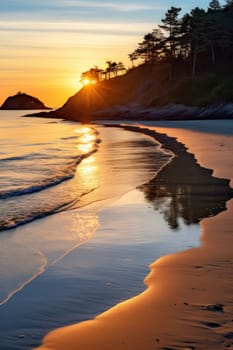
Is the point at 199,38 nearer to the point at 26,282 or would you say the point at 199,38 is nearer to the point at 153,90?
the point at 153,90

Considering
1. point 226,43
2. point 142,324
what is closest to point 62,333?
point 142,324

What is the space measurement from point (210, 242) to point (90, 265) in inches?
76.7

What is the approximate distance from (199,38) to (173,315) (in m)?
88.4

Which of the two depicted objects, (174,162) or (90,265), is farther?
(174,162)

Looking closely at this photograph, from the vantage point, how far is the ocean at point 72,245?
5465 millimetres

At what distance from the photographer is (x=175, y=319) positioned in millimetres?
4953

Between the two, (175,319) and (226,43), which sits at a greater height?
(226,43)

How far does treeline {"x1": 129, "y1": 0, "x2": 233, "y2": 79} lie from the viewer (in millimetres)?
88812

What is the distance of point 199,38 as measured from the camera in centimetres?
8912

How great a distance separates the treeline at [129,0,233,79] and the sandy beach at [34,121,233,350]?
3358 inches

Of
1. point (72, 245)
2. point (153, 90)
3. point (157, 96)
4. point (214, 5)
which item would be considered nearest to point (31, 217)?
point (72, 245)

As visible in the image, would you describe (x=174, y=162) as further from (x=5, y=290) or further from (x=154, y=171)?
(x=5, y=290)

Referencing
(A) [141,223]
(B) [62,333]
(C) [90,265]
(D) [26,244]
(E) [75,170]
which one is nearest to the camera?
(B) [62,333]

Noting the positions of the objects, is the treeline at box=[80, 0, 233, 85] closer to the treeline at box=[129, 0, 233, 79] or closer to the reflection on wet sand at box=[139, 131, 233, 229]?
the treeline at box=[129, 0, 233, 79]
